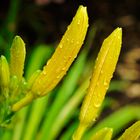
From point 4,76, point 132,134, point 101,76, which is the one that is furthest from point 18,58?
point 132,134

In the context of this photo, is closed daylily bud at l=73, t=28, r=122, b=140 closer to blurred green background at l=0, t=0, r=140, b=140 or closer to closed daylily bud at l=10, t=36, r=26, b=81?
closed daylily bud at l=10, t=36, r=26, b=81

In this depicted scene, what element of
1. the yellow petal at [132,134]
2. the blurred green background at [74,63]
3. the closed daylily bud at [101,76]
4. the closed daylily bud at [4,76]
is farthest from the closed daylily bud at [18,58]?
the blurred green background at [74,63]

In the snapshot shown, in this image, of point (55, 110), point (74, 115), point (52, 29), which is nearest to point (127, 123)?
point (74, 115)

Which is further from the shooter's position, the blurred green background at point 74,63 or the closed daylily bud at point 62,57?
the blurred green background at point 74,63

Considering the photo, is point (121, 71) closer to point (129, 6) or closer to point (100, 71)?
point (129, 6)

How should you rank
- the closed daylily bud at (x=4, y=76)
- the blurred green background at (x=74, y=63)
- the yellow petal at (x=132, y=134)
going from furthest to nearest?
1. the blurred green background at (x=74, y=63)
2. the closed daylily bud at (x=4, y=76)
3. the yellow petal at (x=132, y=134)

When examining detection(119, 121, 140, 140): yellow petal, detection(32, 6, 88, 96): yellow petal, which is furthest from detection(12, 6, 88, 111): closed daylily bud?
detection(119, 121, 140, 140): yellow petal

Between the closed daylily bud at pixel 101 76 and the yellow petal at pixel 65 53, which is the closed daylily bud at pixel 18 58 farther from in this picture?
the closed daylily bud at pixel 101 76

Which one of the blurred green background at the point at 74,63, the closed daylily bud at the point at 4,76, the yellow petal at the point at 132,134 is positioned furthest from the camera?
the blurred green background at the point at 74,63
